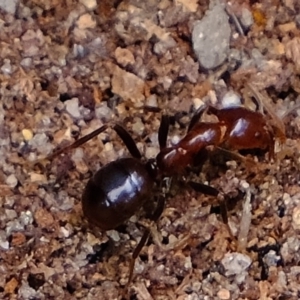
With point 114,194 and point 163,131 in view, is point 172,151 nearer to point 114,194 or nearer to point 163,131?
point 163,131

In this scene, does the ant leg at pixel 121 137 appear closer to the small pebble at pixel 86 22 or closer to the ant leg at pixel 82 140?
the ant leg at pixel 82 140

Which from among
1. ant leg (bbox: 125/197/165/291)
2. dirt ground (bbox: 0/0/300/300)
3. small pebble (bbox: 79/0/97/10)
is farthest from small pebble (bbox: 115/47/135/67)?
ant leg (bbox: 125/197/165/291)

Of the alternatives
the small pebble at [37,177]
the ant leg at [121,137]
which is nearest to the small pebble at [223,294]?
the ant leg at [121,137]

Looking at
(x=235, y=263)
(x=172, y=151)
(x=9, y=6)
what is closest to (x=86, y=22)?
(x=9, y=6)

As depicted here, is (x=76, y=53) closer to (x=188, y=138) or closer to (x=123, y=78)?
(x=123, y=78)

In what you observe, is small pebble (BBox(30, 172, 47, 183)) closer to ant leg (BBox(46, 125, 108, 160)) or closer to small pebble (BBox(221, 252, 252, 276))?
ant leg (BBox(46, 125, 108, 160))

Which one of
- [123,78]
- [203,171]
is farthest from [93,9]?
[203,171]
